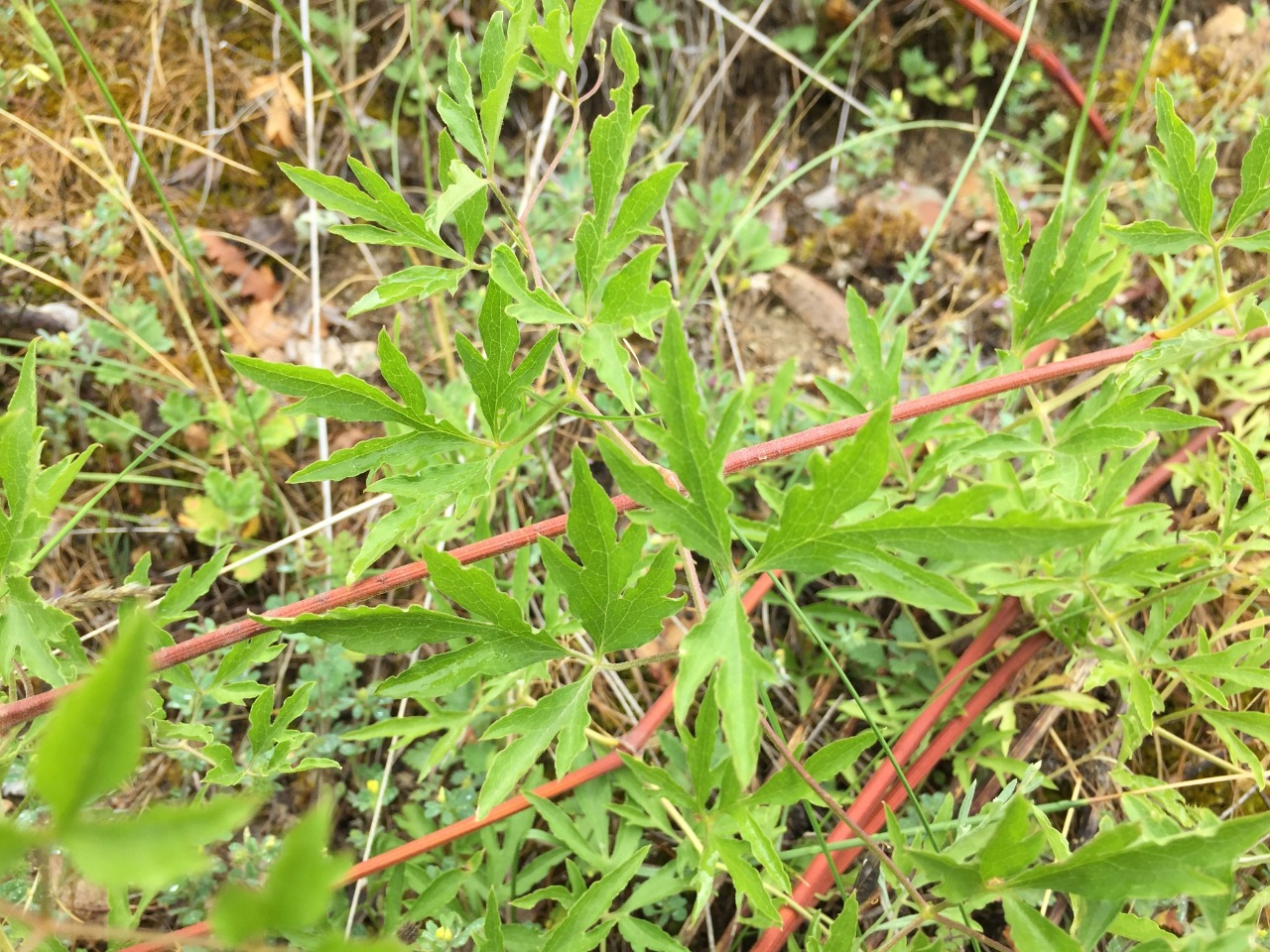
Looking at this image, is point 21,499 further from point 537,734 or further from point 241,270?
point 241,270

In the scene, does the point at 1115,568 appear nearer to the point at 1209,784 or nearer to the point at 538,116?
the point at 1209,784

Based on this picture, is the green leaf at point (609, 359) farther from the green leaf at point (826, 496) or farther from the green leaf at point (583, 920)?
the green leaf at point (583, 920)

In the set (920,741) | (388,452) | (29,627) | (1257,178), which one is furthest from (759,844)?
(1257,178)

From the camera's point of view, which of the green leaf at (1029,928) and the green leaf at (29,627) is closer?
the green leaf at (1029,928)

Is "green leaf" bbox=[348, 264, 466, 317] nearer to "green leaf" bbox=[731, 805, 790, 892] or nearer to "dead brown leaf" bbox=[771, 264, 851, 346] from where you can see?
"green leaf" bbox=[731, 805, 790, 892]

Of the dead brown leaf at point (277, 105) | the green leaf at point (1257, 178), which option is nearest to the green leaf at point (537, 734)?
the green leaf at point (1257, 178)

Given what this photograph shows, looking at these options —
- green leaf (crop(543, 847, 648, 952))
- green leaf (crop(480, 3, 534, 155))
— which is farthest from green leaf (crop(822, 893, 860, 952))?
green leaf (crop(480, 3, 534, 155))
